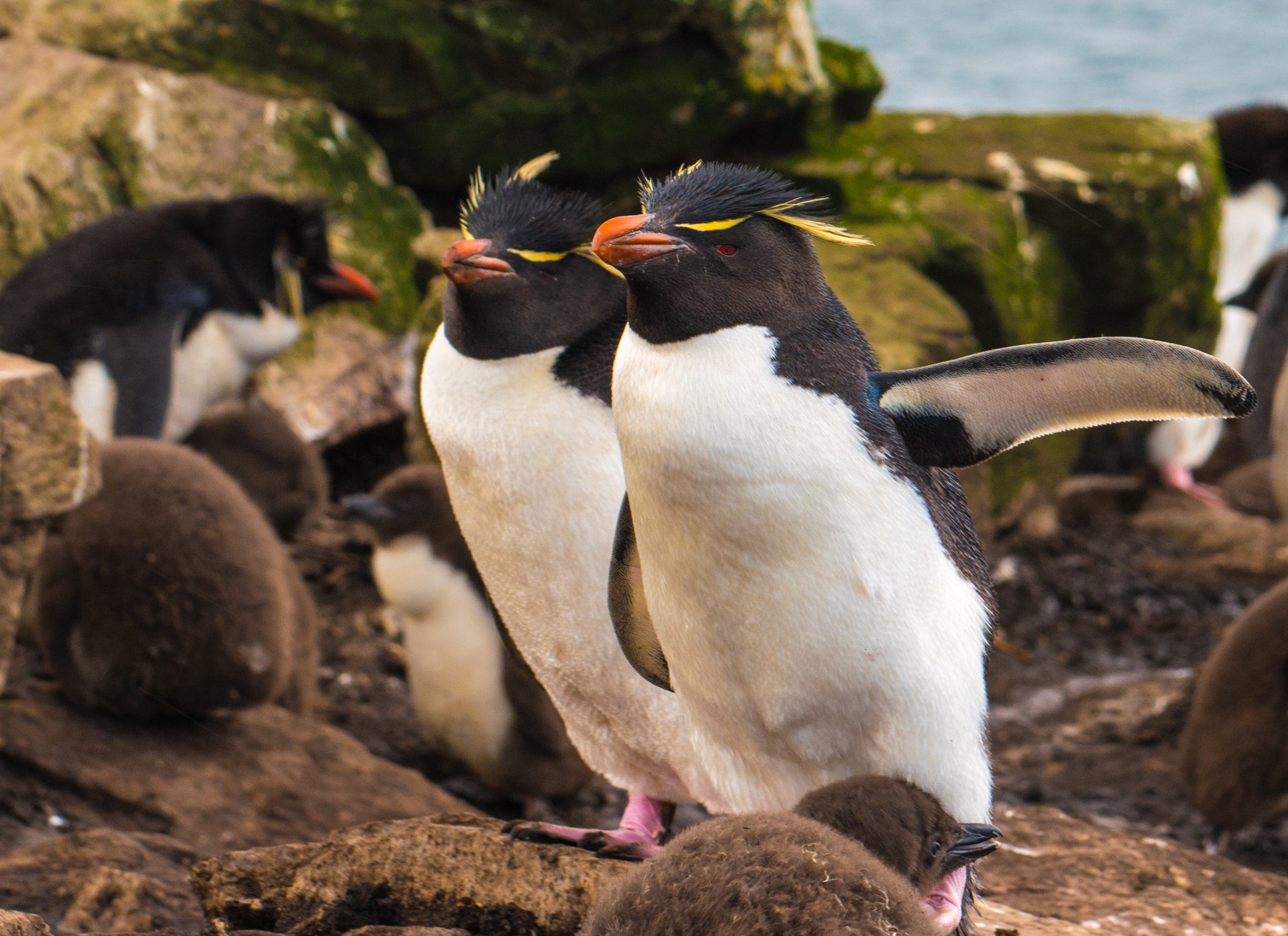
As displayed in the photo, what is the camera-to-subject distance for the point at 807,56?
694cm

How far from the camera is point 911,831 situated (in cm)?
203

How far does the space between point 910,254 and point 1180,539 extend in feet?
7.53

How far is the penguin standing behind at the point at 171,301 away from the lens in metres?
5.06

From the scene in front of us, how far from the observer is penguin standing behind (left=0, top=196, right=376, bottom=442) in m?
5.06

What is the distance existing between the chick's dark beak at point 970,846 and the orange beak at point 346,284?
4299 millimetres

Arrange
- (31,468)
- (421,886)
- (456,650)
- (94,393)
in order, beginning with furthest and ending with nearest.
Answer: (94,393) < (456,650) < (31,468) < (421,886)

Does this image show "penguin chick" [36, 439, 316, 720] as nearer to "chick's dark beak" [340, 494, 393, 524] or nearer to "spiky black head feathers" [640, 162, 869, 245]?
"chick's dark beak" [340, 494, 393, 524]

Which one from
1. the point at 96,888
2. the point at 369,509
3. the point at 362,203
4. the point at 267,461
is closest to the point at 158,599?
the point at 369,509

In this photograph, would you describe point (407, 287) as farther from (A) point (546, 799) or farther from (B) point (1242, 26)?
(B) point (1242, 26)

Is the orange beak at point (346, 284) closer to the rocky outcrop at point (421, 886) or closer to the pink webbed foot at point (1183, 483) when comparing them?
the rocky outcrop at point (421, 886)

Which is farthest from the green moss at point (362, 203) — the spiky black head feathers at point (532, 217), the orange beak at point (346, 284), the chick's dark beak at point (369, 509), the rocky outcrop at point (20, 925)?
the rocky outcrop at point (20, 925)

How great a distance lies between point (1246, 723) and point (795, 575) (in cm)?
251

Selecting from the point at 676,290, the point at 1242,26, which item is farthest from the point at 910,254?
the point at 1242,26

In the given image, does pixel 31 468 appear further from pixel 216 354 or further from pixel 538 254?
pixel 216 354
